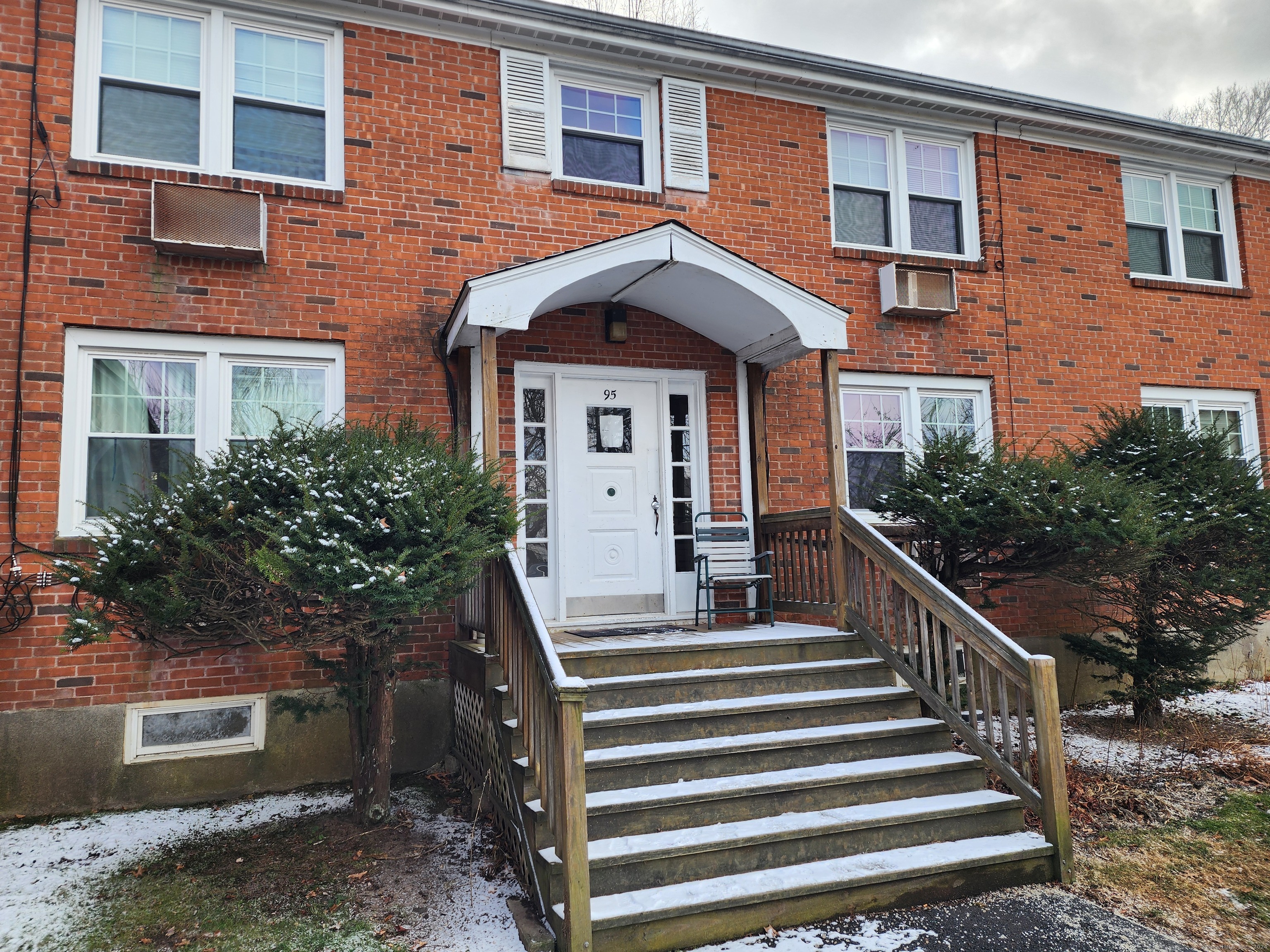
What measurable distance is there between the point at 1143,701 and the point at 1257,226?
6146 millimetres

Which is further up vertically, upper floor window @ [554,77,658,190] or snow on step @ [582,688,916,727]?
upper floor window @ [554,77,658,190]

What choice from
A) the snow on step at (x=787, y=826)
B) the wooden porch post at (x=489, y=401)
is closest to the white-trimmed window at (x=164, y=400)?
the wooden porch post at (x=489, y=401)

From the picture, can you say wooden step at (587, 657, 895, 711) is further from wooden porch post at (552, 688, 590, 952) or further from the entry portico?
the entry portico

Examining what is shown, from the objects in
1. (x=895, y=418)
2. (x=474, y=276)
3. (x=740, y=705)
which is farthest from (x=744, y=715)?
(x=895, y=418)

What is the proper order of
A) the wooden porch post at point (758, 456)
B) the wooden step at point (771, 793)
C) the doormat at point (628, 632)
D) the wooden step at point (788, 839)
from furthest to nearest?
1. the wooden porch post at point (758, 456)
2. the doormat at point (628, 632)
3. the wooden step at point (771, 793)
4. the wooden step at point (788, 839)

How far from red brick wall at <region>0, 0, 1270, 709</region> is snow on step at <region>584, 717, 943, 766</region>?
2.39m

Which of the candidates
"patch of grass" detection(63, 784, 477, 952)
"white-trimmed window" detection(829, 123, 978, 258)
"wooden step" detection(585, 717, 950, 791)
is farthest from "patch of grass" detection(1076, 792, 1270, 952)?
"white-trimmed window" detection(829, 123, 978, 258)

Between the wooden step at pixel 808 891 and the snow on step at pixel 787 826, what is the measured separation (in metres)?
0.15

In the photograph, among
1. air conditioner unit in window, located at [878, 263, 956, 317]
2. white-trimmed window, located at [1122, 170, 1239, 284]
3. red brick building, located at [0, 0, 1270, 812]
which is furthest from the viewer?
white-trimmed window, located at [1122, 170, 1239, 284]

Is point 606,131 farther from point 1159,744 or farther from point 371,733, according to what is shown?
point 1159,744

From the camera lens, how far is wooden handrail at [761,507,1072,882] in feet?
14.0

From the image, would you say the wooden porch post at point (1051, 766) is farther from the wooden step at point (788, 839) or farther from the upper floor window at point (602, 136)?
the upper floor window at point (602, 136)

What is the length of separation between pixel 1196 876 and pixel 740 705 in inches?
95.8

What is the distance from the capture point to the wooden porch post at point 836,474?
5832 mm
